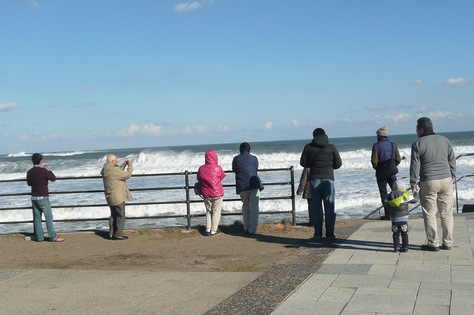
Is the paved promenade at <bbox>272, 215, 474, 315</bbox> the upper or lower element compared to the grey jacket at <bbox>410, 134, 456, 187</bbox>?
lower

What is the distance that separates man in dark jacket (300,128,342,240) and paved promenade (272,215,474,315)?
526 millimetres

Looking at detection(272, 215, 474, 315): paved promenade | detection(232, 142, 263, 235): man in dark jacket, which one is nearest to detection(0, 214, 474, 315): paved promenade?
detection(272, 215, 474, 315): paved promenade

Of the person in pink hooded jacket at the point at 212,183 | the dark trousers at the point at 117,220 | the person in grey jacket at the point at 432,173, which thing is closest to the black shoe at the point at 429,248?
the person in grey jacket at the point at 432,173

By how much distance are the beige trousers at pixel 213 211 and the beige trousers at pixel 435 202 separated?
3.93 m

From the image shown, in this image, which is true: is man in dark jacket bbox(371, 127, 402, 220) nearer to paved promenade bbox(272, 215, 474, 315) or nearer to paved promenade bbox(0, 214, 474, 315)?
paved promenade bbox(272, 215, 474, 315)

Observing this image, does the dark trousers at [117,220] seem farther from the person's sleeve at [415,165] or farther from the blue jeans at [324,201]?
the person's sleeve at [415,165]

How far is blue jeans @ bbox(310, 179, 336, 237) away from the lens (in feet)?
29.0

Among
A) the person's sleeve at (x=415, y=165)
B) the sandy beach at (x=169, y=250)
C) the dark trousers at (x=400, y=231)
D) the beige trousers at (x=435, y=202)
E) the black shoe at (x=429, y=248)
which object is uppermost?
the person's sleeve at (x=415, y=165)

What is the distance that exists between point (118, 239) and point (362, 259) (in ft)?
15.8

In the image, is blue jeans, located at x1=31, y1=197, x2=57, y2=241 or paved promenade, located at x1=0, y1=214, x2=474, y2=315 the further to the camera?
blue jeans, located at x1=31, y1=197, x2=57, y2=241

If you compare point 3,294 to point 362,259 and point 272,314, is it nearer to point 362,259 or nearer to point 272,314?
point 272,314

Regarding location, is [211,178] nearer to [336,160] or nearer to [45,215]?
[336,160]

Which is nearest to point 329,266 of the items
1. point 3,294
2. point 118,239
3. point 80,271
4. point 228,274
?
point 228,274

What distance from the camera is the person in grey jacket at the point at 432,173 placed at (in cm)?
735
